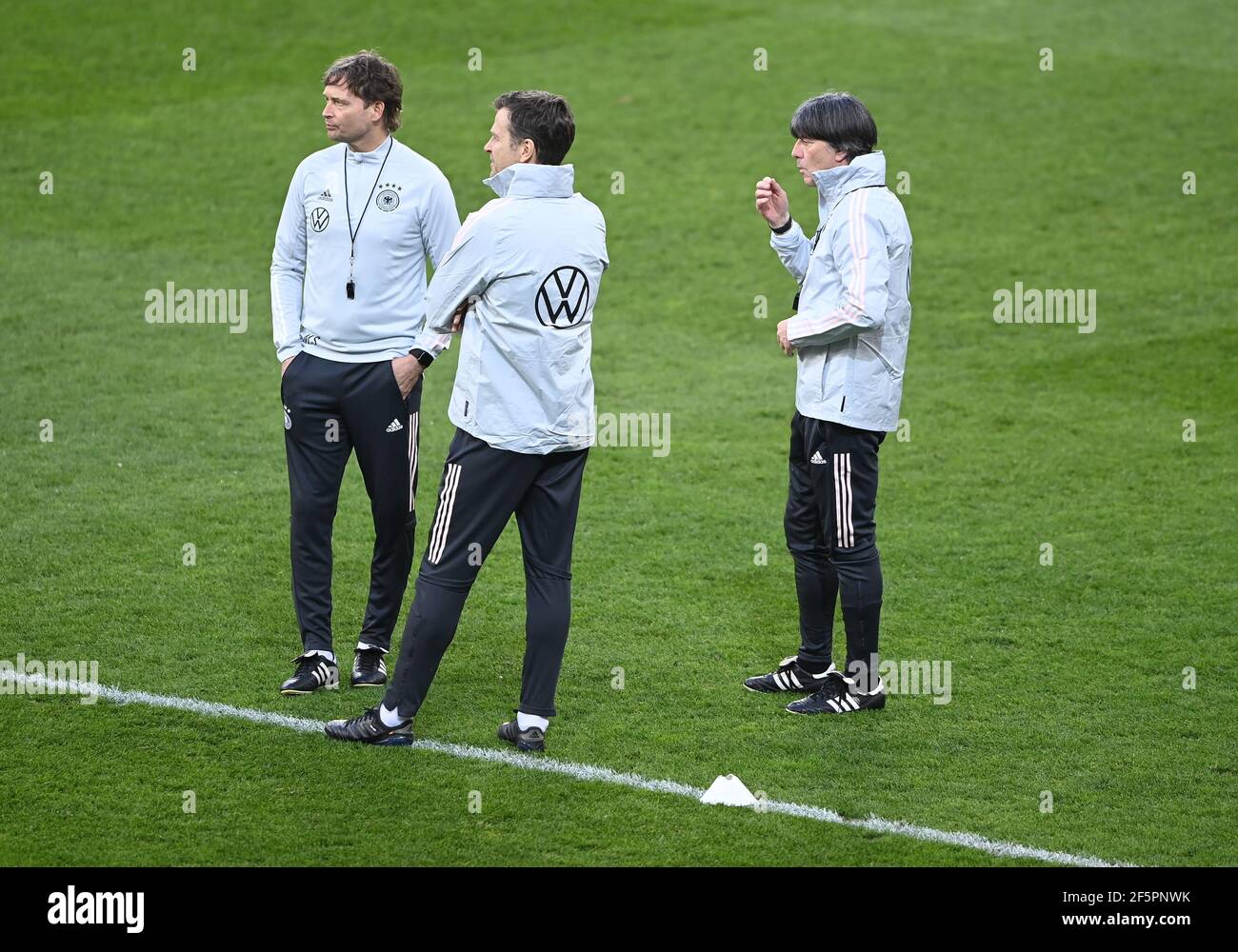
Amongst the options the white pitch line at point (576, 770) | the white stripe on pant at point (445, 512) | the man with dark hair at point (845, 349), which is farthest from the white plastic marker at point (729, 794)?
the white stripe on pant at point (445, 512)

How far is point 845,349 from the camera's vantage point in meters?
5.56

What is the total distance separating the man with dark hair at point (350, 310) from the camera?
18.4 ft

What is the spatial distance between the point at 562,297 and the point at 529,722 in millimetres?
1506

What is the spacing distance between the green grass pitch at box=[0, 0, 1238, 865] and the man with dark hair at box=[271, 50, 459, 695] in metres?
0.66

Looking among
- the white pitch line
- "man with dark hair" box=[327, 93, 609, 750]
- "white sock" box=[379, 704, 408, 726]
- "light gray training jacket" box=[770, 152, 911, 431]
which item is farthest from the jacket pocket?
"white sock" box=[379, 704, 408, 726]

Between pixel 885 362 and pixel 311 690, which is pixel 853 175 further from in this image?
pixel 311 690

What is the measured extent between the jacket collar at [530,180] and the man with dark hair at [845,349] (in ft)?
3.17

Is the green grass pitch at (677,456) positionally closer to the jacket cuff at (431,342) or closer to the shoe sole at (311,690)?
the shoe sole at (311,690)

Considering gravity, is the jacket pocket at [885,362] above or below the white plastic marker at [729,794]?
above

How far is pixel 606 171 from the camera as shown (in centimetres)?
1398

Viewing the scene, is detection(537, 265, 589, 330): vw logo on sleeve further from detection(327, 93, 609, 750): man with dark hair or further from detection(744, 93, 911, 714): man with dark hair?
detection(744, 93, 911, 714): man with dark hair
